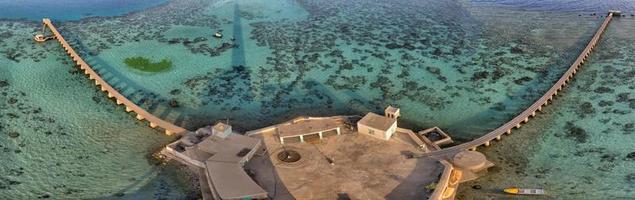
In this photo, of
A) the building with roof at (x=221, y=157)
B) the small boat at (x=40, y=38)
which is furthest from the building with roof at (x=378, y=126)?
→ the small boat at (x=40, y=38)

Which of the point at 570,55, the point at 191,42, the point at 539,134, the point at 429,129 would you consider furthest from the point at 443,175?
the point at 191,42

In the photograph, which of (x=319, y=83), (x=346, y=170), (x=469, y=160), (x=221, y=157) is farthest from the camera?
(x=319, y=83)

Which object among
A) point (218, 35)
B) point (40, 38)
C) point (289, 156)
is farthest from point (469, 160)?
point (40, 38)

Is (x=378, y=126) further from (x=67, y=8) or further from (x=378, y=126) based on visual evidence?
Result: (x=67, y=8)

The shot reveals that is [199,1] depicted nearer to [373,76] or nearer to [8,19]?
[8,19]

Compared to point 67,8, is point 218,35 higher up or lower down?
lower down

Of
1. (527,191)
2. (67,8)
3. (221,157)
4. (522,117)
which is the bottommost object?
(527,191)

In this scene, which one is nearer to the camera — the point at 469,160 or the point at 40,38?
the point at 469,160

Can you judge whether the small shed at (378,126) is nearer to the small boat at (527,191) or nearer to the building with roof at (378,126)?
the building with roof at (378,126)
